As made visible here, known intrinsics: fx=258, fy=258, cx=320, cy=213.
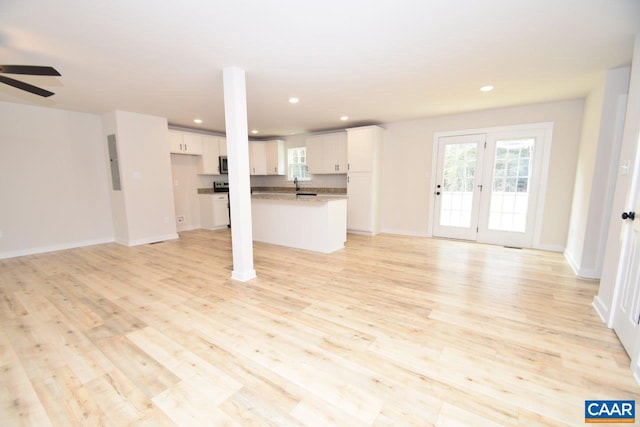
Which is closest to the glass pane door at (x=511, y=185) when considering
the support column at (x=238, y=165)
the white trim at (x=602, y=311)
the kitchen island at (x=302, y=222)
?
the white trim at (x=602, y=311)

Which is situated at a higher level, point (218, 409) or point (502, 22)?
point (502, 22)

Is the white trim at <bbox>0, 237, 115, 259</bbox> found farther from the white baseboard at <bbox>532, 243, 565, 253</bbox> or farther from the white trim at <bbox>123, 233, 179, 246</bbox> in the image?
the white baseboard at <bbox>532, 243, 565, 253</bbox>

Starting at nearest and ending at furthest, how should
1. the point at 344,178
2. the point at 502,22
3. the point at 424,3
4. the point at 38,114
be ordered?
the point at 424,3, the point at 502,22, the point at 38,114, the point at 344,178

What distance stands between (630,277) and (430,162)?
3749mm

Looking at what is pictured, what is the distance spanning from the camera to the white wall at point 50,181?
13.8ft

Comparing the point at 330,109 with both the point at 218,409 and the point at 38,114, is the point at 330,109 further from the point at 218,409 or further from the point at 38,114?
the point at 38,114

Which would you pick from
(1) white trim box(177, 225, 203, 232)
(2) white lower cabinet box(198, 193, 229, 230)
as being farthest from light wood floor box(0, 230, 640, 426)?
(2) white lower cabinet box(198, 193, 229, 230)

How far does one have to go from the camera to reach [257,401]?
1501 millimetres

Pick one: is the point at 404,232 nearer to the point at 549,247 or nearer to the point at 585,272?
the point at 549,247

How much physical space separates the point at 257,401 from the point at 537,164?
5.39 m

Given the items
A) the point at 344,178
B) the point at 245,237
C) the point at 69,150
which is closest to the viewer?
the point at 245,237

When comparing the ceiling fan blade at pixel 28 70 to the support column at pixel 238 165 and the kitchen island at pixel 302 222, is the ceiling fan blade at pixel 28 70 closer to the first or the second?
the support column at pixel 238 165

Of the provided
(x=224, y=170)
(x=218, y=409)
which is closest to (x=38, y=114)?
(x=224, y=170)

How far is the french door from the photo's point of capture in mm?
4543
